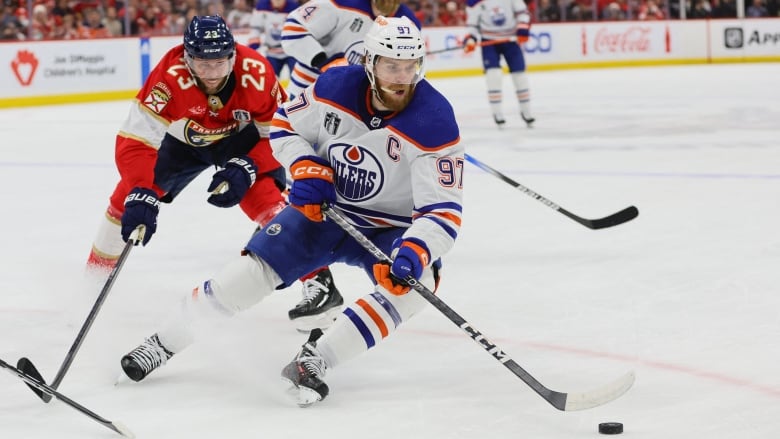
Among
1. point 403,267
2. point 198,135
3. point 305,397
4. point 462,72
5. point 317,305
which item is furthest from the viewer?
point 462,72

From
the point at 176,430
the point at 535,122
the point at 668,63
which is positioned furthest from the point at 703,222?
the point at 668,63

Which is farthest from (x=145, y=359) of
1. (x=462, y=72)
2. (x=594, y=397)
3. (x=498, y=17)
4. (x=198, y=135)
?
(x=462, y=72)

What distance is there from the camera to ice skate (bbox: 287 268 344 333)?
3.80 metres

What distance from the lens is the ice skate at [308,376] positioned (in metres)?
2.92

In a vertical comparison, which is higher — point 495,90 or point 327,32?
point 327,32

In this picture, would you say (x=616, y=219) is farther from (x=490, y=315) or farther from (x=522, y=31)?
(x=522, y=31)

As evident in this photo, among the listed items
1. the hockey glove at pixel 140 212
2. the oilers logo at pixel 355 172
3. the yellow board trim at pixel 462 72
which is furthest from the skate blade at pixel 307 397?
the yellow board trim at pixel 462 72

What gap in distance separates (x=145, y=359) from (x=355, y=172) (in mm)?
735

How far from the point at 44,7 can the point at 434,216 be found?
32.5 ft

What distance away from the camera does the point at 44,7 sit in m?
11.9

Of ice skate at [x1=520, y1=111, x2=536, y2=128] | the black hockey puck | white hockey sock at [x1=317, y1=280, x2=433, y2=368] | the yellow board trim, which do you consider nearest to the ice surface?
the black hockey puck

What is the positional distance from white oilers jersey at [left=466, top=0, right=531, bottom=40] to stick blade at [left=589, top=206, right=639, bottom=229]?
4905 millimetres

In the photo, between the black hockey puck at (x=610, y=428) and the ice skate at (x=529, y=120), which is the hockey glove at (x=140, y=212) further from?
the ice skate at (x=529, y=120)

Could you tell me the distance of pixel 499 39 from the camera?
9961 millimetres
